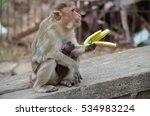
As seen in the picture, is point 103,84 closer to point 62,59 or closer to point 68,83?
point 68,83

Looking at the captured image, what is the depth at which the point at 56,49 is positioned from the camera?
7.20 m

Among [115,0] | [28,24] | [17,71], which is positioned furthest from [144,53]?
[28,24]

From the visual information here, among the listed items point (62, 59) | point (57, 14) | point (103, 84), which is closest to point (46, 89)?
point (62, 59)

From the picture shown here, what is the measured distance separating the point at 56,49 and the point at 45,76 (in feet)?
1.21

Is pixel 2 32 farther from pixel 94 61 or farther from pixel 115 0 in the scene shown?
pixel 94 61

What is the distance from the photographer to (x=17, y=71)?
36.0 feet

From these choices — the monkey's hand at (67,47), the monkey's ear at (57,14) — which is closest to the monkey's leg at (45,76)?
the monkey's hand at (67,47)

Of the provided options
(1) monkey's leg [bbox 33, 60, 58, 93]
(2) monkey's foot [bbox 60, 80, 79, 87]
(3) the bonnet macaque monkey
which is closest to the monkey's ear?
(3) the bonnet macaque monkey

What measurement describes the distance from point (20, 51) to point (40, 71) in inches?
199

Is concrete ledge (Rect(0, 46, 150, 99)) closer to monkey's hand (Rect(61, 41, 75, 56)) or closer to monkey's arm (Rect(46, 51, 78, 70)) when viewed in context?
monkey's arm (Rect(46, 51, 78, 70))

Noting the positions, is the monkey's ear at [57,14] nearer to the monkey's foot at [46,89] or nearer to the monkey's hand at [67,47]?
the monkey's hand at [67,47]

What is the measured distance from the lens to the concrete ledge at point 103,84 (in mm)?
7312

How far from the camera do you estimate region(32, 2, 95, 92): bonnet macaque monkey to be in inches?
282

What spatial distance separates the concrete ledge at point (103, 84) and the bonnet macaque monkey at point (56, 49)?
0.15 metres
